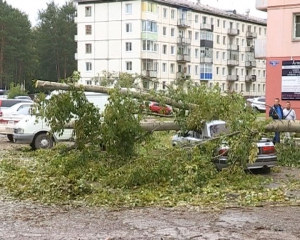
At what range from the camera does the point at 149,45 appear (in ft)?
213

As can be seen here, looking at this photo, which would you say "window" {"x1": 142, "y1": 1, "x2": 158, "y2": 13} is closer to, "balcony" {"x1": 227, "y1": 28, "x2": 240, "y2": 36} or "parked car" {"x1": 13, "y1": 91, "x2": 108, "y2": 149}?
"balcony" {"x1": 227, "y1": 28, "x2": 240, "y2": 36}

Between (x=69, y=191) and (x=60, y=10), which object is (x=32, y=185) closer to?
(x=69, y=191)

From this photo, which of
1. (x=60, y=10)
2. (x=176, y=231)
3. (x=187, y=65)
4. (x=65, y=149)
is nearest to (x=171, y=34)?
(x=187, y=65)

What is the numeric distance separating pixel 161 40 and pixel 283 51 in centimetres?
4219

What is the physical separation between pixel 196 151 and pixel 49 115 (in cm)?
384

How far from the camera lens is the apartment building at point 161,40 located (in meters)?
64.3

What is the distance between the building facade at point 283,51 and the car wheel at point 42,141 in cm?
1155

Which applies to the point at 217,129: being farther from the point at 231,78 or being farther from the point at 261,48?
the point at 231,78

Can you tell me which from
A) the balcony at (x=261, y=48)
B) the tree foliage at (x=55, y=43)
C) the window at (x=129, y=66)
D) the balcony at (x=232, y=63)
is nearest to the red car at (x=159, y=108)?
the balcony at (x=261, y=48)

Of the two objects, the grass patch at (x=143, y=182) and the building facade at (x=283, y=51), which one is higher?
the building facade at (x=283, y=51)

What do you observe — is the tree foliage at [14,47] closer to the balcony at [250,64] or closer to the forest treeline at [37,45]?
the forest treeline at [37,45]

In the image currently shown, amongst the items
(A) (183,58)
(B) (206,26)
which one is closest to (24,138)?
(A) (183,58)

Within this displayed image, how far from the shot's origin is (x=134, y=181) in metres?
11.6

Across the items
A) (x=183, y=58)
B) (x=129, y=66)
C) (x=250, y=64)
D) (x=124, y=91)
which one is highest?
(x=183, y=58)
